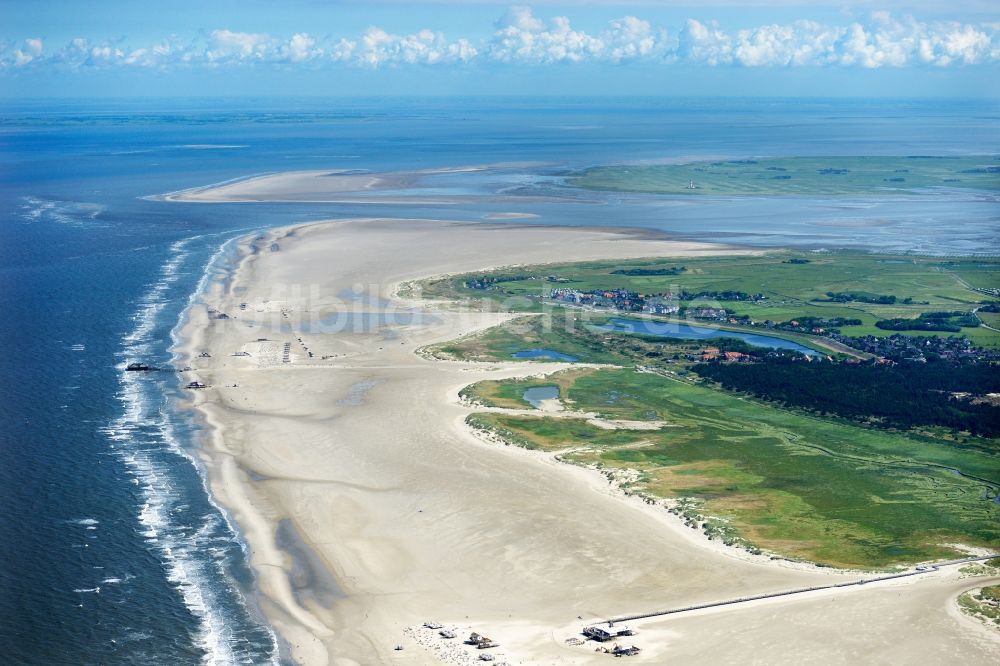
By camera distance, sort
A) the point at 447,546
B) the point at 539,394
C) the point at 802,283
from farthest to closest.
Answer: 1. the point at 802,283
2. the point at 539,394
3. the point at 447,546

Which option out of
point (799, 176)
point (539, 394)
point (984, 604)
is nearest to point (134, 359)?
point (539, 394)

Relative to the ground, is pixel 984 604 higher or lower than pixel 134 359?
lower

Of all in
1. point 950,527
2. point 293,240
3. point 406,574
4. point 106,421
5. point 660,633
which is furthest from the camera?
point 293,240

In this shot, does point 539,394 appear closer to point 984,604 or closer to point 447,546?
point 447,546

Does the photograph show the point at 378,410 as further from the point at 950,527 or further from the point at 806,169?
the point at 806,169

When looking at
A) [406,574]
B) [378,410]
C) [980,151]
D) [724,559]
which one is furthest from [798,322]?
[980,151]
